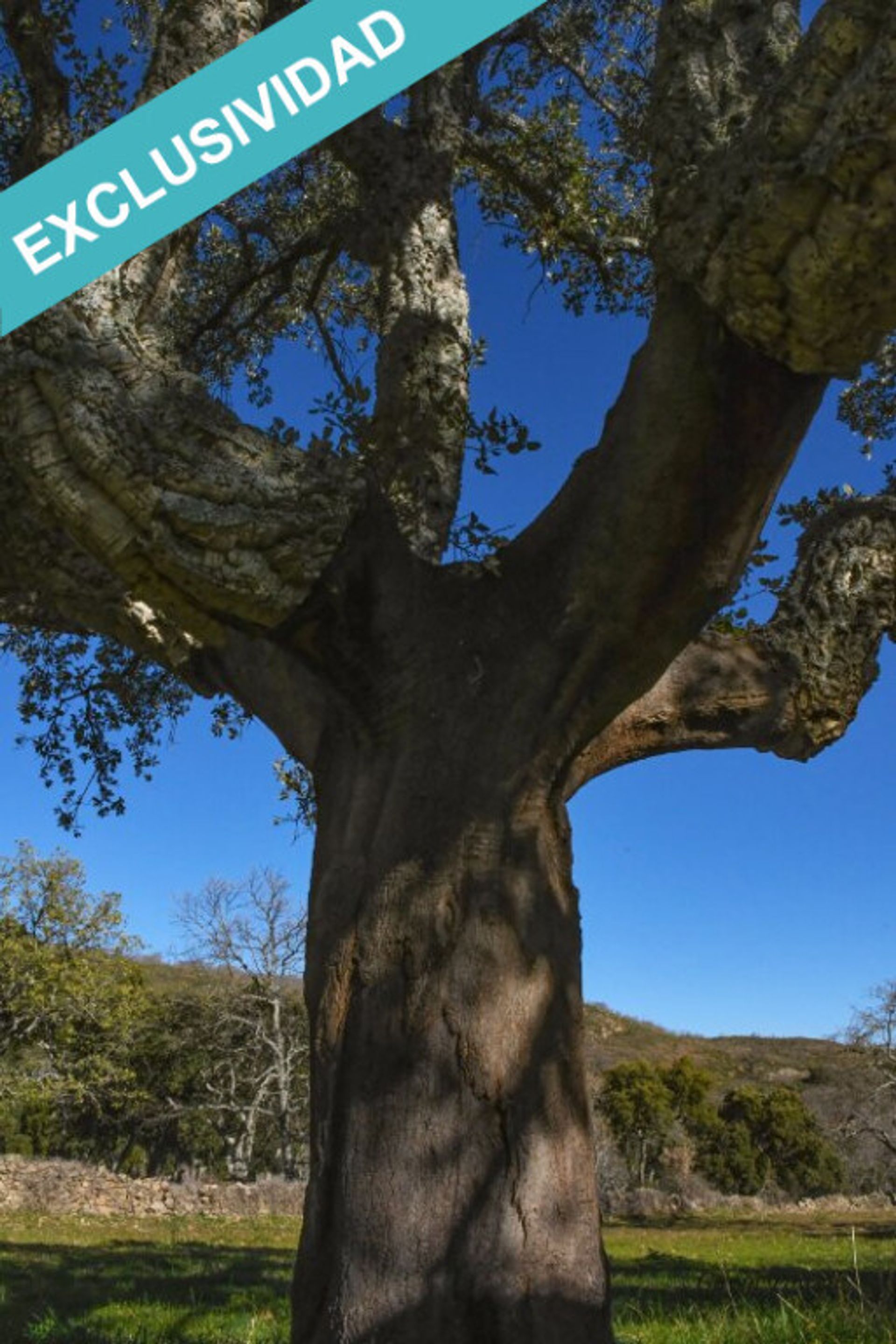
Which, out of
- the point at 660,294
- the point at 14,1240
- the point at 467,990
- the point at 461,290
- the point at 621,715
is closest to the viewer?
the point at 467,990

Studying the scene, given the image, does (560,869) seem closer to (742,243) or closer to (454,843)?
(454,843)

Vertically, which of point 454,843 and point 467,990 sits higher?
point 454,843

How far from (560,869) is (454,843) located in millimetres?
620

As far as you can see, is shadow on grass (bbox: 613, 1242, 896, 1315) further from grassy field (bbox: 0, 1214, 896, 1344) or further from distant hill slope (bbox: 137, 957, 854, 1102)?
distant hill slope (bbox: 137, 957, 854, 1102)

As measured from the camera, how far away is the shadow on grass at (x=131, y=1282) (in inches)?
304

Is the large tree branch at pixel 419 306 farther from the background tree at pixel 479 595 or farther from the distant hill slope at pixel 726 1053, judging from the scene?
the distant hill slope at pixel 726 1053

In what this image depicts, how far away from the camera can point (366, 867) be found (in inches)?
196

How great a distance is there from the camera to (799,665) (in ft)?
21.3

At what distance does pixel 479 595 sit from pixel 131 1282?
373 inches

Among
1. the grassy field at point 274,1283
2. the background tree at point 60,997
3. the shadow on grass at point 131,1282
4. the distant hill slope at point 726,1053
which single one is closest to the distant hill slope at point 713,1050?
the distant hill slope at point 726,1053

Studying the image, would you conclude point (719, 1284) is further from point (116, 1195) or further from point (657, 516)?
point (116, 1195)

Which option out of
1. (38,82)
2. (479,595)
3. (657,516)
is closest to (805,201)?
(657,516)

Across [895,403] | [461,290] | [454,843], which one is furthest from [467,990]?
[895,403]

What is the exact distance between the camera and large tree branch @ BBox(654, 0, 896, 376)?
11.8ft
